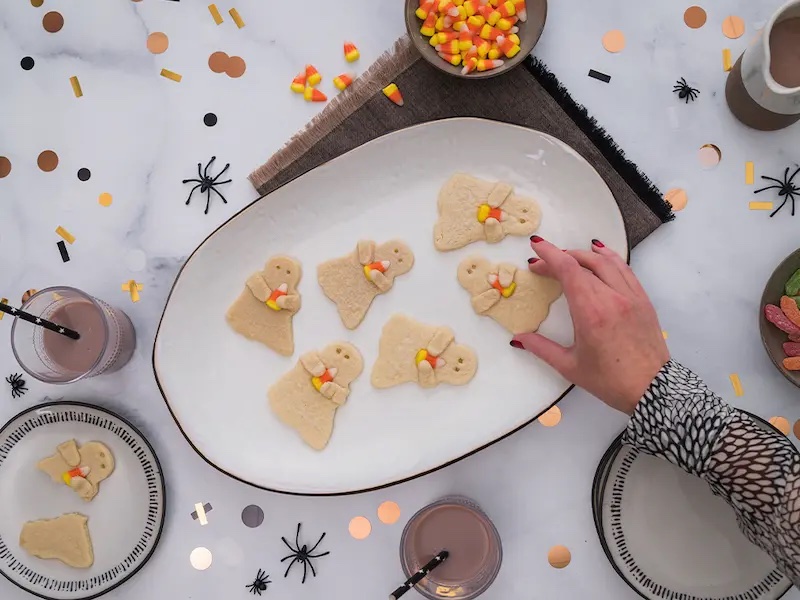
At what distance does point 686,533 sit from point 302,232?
0.86m

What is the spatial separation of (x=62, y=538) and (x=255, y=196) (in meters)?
0.73

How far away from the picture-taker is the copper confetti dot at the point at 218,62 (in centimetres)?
127

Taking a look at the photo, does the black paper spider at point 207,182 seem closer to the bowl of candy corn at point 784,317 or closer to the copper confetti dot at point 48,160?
the copper confetti dot at point 48,160

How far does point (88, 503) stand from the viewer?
1239 millimetres

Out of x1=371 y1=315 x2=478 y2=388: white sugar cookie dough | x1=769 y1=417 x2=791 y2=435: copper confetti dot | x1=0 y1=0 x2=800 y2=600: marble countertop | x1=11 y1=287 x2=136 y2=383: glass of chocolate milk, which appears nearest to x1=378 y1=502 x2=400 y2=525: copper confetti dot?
x1=0 y1=0 x2=800 y2=600: marble countertop

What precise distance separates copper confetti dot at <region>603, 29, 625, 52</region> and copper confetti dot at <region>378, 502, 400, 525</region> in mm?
936

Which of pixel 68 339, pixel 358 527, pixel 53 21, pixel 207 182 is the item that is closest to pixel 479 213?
pixel 207 182

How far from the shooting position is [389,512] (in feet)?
4.09

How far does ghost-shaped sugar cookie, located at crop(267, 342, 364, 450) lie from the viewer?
1.20 meters

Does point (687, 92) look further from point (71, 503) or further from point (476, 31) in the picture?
point (71, 503)

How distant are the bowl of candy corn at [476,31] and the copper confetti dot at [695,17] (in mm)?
286

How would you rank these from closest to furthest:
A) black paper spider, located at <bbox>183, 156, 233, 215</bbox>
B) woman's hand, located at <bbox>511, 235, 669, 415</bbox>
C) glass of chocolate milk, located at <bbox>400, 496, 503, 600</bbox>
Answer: woman's hand, located at <bbox>511, 235, 669, 415</bbox>, glass of chocolate milk, located at <bbox>400, 496, 503, 600</bbox>, black paper spider, located at <bbox>183, 156, 233, 215</bbox>

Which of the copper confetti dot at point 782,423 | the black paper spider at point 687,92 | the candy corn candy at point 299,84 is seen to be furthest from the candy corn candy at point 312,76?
the copper confetti dot at point 782,423

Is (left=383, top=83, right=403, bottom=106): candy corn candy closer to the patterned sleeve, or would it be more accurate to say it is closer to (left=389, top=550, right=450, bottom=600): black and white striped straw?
the patterned sleeve
